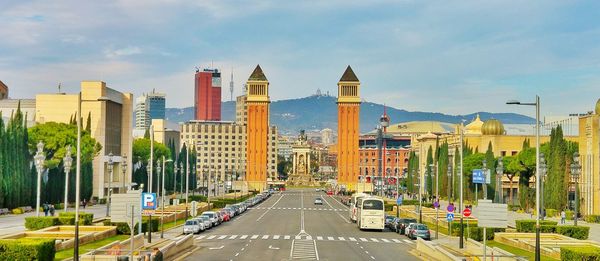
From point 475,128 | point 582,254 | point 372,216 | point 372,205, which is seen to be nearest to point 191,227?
point 372,205

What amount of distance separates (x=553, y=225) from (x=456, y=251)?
1399cm

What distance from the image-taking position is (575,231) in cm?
5691

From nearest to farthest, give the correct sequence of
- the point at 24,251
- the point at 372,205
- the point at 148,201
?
1. the point at 24,251
2. the point at 148,201
3. the point at 372,205

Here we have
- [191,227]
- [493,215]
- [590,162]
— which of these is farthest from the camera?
[590,162]

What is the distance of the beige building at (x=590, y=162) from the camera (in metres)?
90.4

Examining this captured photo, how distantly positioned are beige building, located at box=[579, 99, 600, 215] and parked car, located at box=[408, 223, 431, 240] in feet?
110

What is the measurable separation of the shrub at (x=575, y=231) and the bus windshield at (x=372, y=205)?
61.6 ft

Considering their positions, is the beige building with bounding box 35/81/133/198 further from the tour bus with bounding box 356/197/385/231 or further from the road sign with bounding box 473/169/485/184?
the tour bus with bounding box 356/197/385/231

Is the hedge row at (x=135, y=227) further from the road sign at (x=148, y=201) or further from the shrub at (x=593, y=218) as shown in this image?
the shrub at (x=593, y=218)

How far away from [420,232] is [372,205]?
10.6 m

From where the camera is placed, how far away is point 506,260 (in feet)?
129

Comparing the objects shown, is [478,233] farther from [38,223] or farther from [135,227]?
[38,223]

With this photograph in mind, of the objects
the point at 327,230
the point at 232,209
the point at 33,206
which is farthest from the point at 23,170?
the point at 327,230

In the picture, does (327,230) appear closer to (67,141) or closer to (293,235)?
(293,235)
